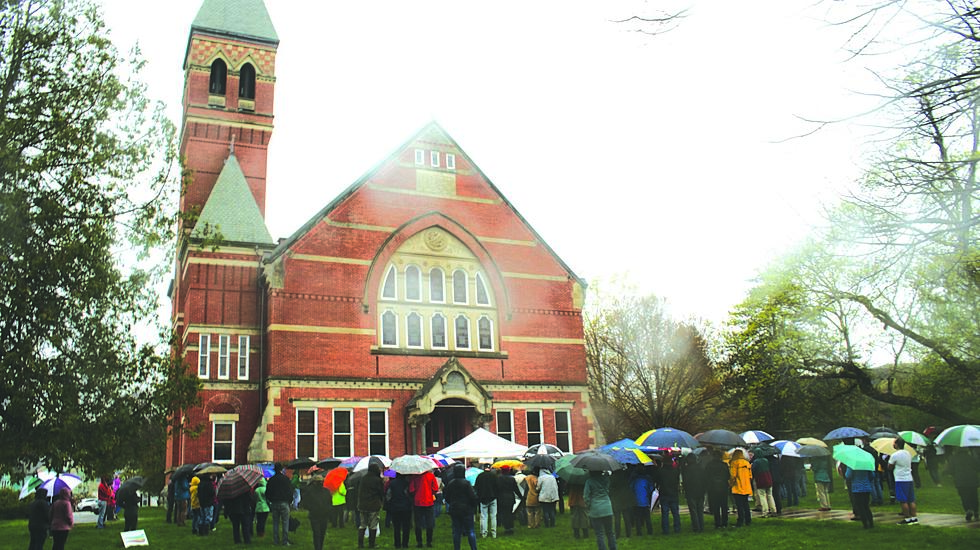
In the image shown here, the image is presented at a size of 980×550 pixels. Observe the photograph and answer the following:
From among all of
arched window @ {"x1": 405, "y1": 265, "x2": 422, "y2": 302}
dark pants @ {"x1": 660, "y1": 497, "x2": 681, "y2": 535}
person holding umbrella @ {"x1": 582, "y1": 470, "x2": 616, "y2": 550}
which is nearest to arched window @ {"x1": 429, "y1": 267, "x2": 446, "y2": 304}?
arched window @ {"x1": 405, "y1": 265, "x2": 422, "y2": 302}

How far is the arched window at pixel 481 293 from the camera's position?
32719 mm

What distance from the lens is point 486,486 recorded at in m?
16.9

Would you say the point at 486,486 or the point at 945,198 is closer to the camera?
the point at 945,198

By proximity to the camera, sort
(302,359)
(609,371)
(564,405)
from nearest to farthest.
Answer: (302,359), (564,405), (609,371)

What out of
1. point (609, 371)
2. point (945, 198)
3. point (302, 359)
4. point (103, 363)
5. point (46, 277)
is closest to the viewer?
point (945, 198)

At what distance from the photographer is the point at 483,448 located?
23297 millimetres

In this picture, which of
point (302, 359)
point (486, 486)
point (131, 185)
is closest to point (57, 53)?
point (131, 185)

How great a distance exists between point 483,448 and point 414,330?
878 centimetres

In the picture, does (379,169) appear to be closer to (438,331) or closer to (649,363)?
(438,331)

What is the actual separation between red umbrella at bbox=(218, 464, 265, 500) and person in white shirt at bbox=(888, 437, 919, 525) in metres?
12.7

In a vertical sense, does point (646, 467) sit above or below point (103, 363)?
below

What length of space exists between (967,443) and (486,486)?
946 centimetres

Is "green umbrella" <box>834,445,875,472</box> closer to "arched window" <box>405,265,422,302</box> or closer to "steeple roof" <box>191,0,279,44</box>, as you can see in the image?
"arched window" <box>405,265,422,302</box>

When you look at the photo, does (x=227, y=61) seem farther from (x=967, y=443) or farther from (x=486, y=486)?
(x=967, y=443)
